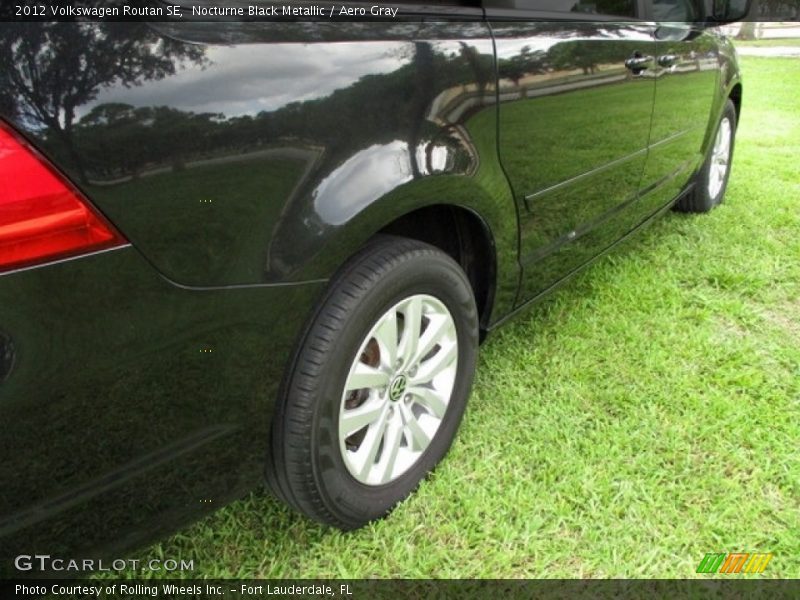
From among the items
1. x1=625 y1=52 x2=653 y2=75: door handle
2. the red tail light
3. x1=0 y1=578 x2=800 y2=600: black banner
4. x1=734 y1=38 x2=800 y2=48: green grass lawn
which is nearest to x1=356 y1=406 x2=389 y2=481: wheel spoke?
x1=0 y1=578 x2=800 y2=600: black banner

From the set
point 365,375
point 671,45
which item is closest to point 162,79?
point 365,375

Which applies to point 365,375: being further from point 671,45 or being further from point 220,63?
point 671,45

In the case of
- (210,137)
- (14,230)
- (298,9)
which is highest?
(298,9)

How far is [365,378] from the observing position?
65.2 inches

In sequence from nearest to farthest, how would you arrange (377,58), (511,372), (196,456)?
(196,456)
(377,58)
(511,372)

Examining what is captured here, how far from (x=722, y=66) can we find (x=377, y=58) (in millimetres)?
2901

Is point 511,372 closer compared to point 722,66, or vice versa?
point 511,372

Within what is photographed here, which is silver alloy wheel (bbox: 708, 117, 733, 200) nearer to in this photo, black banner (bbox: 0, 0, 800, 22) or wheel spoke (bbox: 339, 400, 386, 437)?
black banner (bbox: 0, 0, 800, 22)

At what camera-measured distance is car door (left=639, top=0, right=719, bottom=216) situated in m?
2.81

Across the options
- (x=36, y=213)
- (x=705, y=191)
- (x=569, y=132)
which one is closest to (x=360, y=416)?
(x=36, y=213)

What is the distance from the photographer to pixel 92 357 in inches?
43.9

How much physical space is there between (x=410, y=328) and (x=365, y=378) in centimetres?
20

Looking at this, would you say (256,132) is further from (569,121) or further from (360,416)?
(569,121)

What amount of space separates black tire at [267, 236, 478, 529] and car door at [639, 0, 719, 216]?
1527 mm
